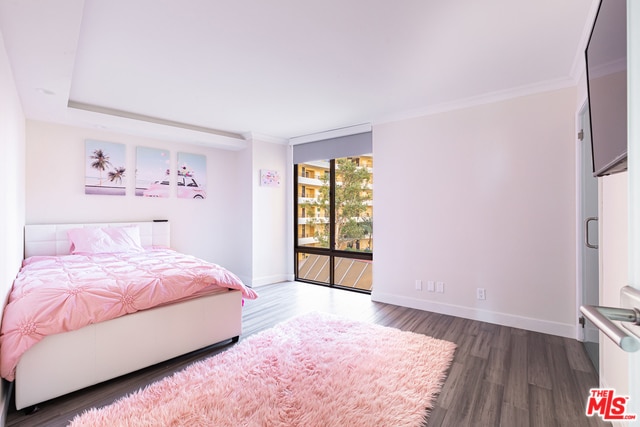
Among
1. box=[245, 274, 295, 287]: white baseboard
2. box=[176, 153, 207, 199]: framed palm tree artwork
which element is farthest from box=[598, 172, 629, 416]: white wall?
box=[176, 153, 207, 199]: framed palm tree artwork

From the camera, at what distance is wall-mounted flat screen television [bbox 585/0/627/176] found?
3.04 feet

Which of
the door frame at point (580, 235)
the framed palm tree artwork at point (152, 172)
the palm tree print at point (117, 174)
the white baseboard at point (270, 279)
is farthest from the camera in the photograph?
the white baseboard at point (270, 279)

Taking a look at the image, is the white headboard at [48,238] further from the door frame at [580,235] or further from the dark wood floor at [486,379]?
the door frame at [580,235]

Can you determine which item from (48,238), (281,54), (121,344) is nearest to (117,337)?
(121,344)

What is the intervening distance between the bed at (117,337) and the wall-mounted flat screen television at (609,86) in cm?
267

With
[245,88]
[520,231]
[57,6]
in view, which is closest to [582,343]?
[520,231]

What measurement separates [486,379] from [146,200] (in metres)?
4.43

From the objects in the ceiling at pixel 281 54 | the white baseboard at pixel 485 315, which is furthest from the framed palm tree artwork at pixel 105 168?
the white baseboard at pixel 485 315

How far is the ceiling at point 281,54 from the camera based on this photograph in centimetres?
182

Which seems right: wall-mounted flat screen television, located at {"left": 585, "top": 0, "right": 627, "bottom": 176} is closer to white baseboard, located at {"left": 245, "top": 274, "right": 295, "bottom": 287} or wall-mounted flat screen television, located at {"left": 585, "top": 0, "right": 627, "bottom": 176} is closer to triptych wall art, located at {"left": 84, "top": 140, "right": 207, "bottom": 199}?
white baseboard, located at {"left": 245, "top": 274, "right": 295, "bottom": 287}

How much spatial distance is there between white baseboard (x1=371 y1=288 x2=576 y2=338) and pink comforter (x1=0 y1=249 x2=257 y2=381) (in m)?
1.97

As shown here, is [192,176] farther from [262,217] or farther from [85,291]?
[85,291]

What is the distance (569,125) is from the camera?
111 inches

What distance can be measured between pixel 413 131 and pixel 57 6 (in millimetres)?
3376
